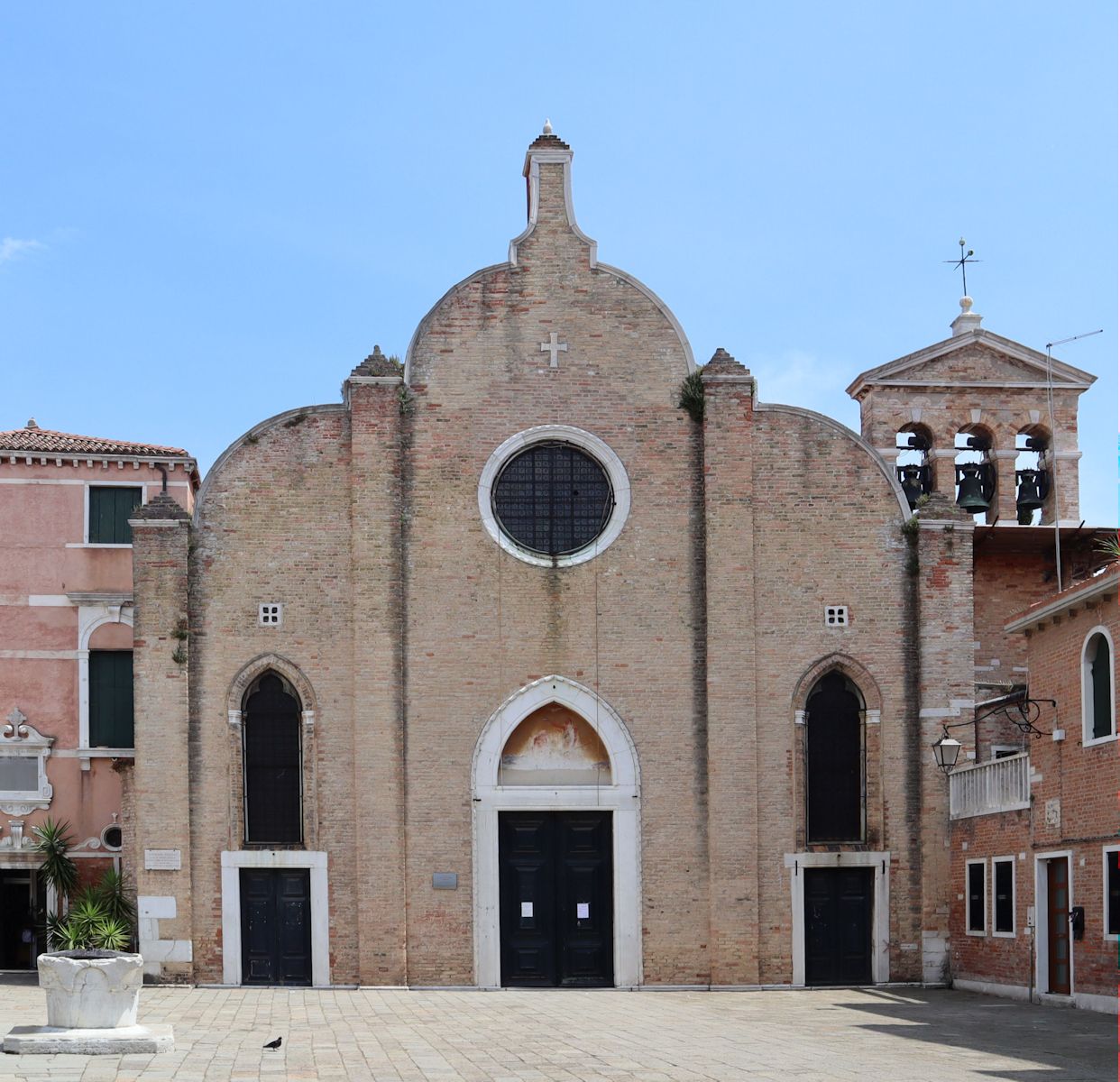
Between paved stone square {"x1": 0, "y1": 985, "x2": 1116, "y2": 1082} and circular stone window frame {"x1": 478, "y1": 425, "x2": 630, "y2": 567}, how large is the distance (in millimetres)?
6352

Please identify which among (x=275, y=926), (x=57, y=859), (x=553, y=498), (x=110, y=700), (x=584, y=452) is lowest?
(x=275, y=926)

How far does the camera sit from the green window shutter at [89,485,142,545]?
101ft

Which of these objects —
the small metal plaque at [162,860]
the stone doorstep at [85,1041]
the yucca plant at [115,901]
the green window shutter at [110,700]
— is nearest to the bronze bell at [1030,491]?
the small metal plaque at [162,860]

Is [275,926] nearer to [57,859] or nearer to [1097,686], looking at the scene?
[57,859]

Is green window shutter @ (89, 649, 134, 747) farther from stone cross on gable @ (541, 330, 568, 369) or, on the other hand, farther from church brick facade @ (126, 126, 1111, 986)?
stone cross on gable @ (541, 330, 568, 369)

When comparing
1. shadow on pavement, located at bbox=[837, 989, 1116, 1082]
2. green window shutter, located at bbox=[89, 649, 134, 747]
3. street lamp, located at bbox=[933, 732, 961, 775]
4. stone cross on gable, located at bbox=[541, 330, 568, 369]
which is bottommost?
shadow on pavement, located at bbox=[837, 989, 1116, 1082]

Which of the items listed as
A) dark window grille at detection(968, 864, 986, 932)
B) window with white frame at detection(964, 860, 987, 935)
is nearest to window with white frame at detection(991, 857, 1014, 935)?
window with white frame at detection(964, 860, 987, 935)

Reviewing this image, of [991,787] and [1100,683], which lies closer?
[1100,683]

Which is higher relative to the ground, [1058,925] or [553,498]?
[553,498]

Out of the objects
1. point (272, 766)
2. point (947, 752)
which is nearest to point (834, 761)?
point (947, 752)

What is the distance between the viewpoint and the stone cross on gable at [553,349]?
89.9 ft

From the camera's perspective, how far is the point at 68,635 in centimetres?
3028

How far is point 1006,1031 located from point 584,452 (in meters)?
11.2

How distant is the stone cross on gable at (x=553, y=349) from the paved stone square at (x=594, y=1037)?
9314 millimetres
